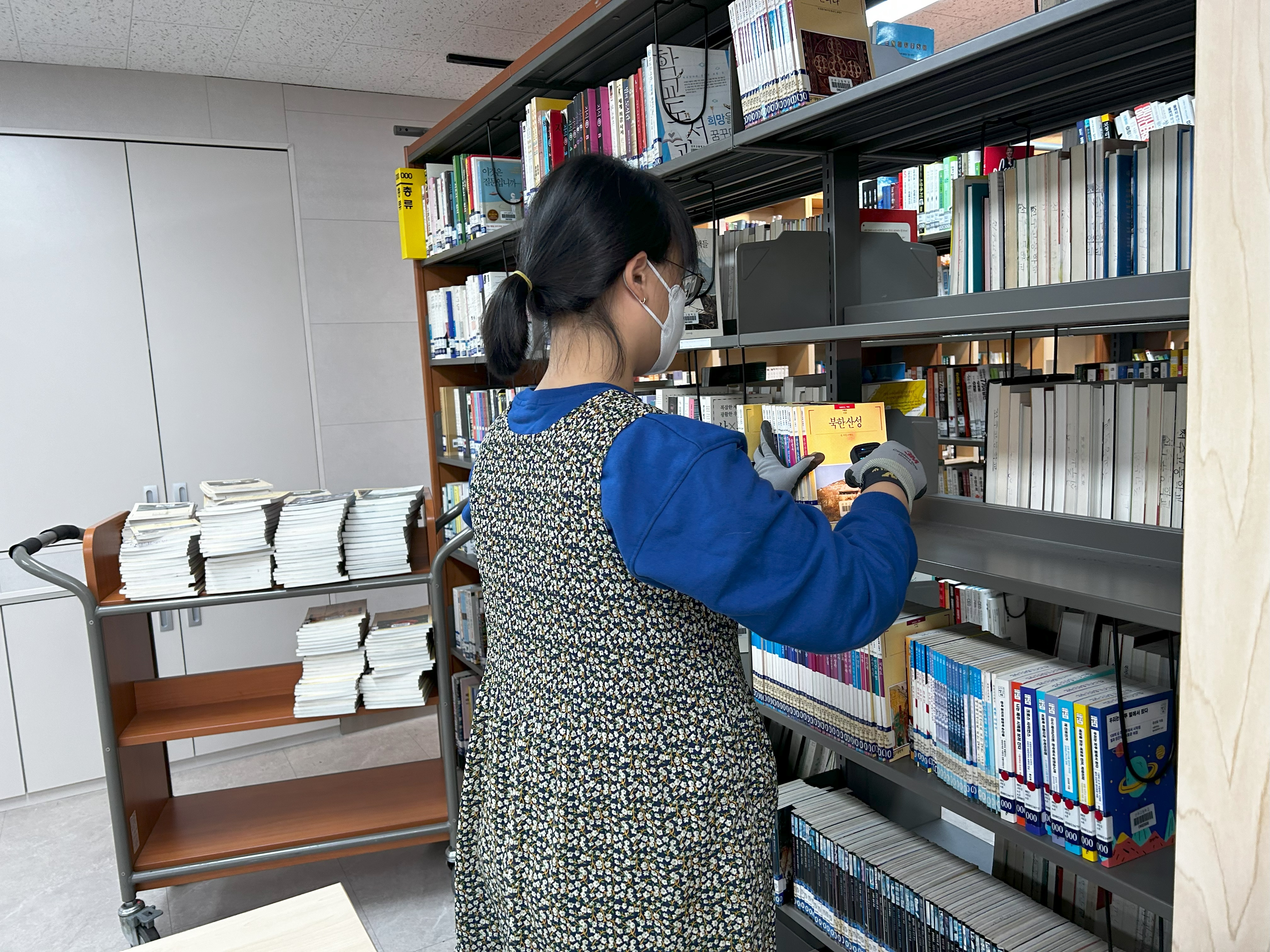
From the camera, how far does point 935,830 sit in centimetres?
205

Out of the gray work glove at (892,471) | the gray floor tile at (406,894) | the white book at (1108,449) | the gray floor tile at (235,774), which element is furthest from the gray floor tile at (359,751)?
the white book at (1108,449)

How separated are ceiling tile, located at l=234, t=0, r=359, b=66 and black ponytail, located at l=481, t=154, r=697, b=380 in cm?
262

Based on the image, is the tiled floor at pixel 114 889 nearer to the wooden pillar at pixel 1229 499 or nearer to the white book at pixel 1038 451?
the white book at pixel 1038 451

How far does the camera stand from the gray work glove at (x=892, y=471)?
1.31 meters

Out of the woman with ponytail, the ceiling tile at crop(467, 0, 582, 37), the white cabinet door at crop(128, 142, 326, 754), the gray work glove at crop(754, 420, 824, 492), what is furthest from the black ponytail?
the white cabinet door at crop(128, 142, 326, 754)

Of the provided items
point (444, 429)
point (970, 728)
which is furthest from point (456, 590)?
point (970, 728)

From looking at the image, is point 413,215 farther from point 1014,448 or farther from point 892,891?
point 892,891

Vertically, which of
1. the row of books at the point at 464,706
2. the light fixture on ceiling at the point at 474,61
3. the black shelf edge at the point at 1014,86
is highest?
the light fixture on ceiling at the point at 474,61

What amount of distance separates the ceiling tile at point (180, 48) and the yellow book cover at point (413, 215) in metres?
0.83

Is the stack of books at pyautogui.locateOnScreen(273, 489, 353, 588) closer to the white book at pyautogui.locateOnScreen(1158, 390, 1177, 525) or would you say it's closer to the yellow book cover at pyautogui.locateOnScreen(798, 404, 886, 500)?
the yellow book cover at pyautogui.locateOnScreen(798, 404, 886, 500)

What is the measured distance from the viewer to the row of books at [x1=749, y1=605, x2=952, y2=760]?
5.36ft

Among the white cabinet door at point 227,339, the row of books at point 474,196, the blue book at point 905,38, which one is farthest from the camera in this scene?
the white cabinet door at point 227,339

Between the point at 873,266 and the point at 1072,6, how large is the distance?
774mm

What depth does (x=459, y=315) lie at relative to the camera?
3.61 meters
